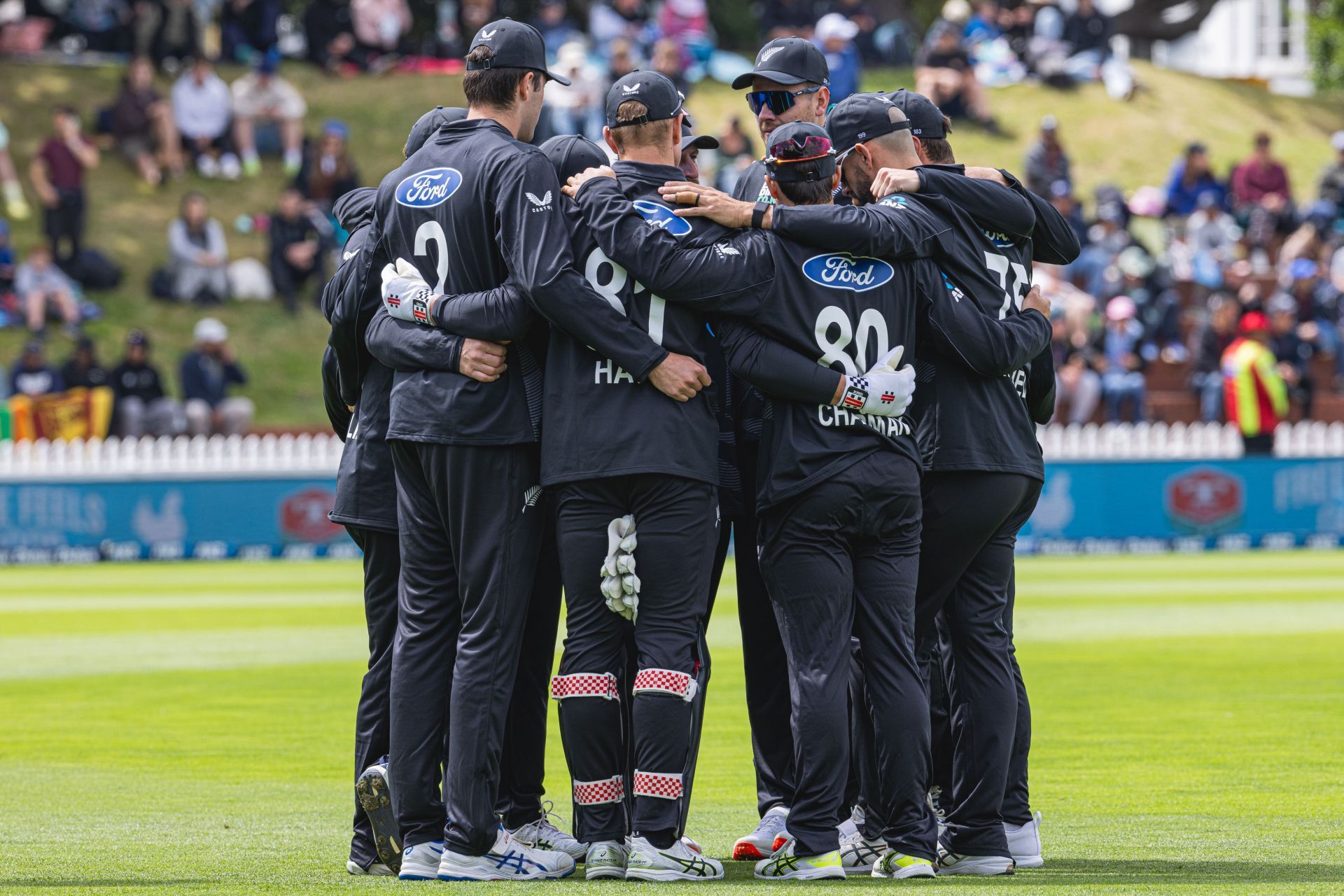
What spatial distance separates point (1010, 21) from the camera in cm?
3797

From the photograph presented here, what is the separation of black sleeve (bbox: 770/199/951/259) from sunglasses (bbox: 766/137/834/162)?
16 centimetres

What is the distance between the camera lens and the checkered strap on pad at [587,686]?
571 centimetres

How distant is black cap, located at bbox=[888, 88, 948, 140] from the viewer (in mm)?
6375

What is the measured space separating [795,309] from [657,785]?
1.54m

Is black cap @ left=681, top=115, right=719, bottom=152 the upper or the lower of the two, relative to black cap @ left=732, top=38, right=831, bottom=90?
lower

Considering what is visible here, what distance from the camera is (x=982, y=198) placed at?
20.0ft

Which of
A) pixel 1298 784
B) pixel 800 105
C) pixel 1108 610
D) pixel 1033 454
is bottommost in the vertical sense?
pixel 1108 610

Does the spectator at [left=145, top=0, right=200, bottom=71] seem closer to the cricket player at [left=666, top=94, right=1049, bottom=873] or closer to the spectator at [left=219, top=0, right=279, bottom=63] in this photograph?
the spectator at [left=219, top=0, right=279, bottom=63]

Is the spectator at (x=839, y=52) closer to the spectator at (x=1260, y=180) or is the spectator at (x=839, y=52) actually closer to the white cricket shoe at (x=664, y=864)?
the spectator at (x=1260, y=180)

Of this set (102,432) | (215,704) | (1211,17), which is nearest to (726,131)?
(102,432)

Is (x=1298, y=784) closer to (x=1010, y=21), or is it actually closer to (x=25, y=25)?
(x=25, y=25)

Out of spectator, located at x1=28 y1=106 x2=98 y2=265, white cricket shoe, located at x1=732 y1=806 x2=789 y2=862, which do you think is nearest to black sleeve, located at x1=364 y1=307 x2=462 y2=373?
white cricket shoe, located at x1=732 y1=806 x2=789 y2=862

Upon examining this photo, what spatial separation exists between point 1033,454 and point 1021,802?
1.17m

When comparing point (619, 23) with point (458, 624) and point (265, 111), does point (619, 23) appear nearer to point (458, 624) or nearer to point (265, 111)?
point (265, 111)
